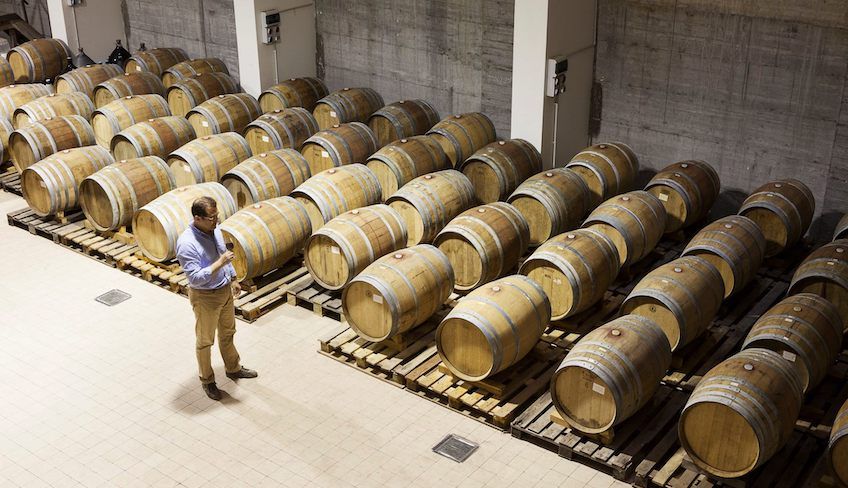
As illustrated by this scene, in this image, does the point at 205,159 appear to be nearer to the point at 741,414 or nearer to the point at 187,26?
the point at 187,26

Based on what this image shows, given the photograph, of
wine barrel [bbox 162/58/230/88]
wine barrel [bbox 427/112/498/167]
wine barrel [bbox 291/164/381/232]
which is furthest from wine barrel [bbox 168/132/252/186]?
wine barrel [bbox 162/58/230/88]

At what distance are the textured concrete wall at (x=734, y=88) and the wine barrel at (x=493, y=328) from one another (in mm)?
4584

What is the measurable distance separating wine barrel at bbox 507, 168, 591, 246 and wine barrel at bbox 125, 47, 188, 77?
856 centimetres

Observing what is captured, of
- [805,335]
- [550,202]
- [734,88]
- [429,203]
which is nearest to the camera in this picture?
[805,335]

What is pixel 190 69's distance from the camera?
15.7 metres

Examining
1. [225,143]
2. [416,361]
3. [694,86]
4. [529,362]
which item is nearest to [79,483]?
[416,361]

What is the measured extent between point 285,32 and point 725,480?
10466 millimetres

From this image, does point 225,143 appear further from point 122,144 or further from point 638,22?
point 638,22

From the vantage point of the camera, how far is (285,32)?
48.3 ft

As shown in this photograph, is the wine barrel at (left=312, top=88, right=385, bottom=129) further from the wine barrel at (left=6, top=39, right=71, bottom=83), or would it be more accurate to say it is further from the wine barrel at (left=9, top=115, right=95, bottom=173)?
the wine barrel at (left=6, top=39, right=71, bottom=83)

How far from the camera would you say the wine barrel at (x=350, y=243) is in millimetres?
9438

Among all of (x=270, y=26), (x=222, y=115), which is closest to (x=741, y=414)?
(x=222, y=115)

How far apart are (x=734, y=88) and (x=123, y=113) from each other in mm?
8824

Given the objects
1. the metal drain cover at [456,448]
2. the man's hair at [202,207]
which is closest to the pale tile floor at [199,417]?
the metal drain cover at [456,448]
